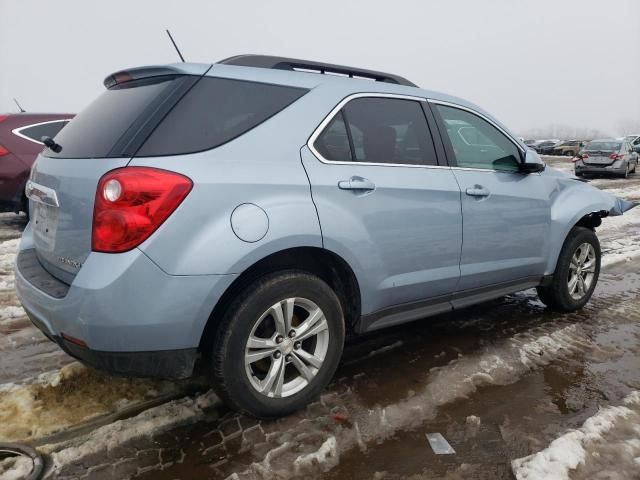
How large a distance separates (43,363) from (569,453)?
3061mm

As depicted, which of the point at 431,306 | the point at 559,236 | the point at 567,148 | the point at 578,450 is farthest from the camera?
the point at 567,148

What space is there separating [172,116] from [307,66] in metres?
1.04

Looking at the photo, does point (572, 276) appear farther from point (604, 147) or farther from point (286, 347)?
point (604, 147)

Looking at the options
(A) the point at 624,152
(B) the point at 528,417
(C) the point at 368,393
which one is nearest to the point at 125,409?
(C) the point at 368,393

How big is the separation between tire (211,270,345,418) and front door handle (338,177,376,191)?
50 cm

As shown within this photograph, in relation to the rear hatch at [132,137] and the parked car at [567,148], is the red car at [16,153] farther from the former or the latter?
the parked car at [567,148]

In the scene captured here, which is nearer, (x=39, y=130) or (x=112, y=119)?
(x=112, y=119)

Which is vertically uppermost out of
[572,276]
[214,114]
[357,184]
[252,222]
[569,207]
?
[214,114]

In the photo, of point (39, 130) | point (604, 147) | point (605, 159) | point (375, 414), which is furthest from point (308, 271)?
point (604, 147)

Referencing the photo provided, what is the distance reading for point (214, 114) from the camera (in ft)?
7.58

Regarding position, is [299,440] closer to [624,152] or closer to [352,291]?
[352,291]

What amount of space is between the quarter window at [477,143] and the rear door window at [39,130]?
18.7 feet

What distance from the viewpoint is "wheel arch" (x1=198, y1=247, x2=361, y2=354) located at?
228cm

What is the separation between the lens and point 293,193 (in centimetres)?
236
